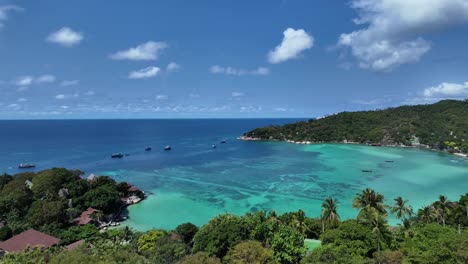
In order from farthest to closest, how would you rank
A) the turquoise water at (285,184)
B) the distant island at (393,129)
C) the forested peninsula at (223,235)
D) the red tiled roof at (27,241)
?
the distant island at (393,129) → the turquoise water at (285,184) → the red tiled roof at (27,241) → the forested peninsula at (223,235)

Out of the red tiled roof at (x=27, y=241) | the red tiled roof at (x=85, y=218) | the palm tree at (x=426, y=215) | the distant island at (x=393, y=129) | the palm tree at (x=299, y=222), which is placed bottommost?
the red tiled roof at (x=85, y=218)

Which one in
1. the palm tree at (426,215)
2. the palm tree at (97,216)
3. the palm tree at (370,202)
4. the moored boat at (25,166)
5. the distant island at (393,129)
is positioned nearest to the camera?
the palm tree at (370,202)

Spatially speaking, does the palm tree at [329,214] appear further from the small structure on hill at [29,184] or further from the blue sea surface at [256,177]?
the small structure on hill at [29,184]

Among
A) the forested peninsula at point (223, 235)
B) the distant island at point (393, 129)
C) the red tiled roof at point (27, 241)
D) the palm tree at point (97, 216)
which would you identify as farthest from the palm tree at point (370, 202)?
the distant island at point (393, 129)

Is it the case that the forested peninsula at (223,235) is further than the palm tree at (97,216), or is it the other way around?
the palm tree at (97,216)

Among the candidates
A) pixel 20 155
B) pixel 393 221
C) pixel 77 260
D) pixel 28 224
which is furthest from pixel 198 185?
pixel 20 155

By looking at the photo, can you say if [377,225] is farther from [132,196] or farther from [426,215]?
[132,196]
